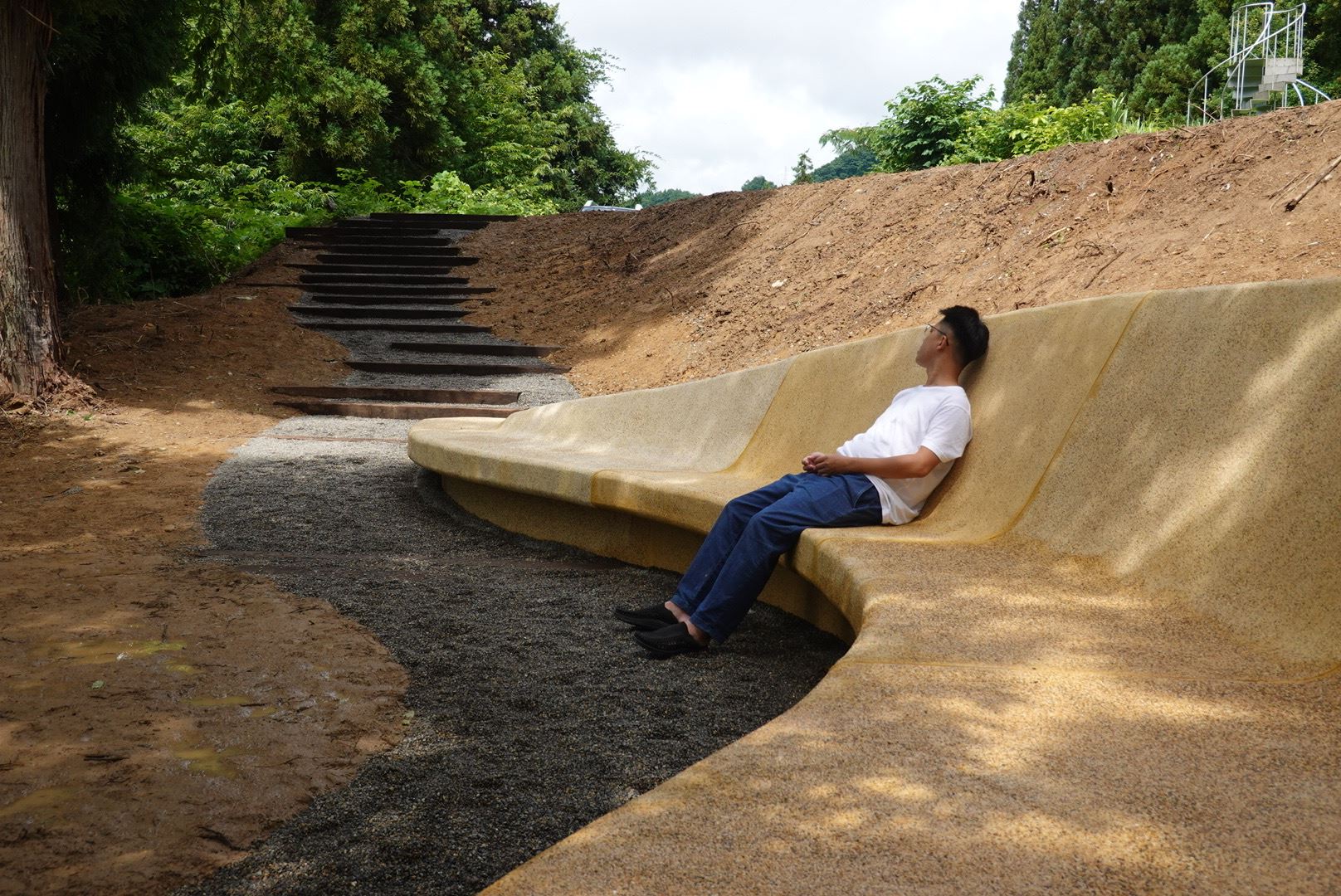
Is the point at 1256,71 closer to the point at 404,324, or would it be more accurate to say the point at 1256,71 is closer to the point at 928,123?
the point at 928,123

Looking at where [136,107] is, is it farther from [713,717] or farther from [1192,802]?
[1192,802]

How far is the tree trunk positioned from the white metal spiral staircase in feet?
47.4

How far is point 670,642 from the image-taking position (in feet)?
13.0

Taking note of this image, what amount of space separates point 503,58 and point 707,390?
23.8 metres

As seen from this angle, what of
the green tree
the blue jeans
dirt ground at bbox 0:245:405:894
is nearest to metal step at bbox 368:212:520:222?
the green tree

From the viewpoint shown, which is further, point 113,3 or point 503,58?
point 503,58

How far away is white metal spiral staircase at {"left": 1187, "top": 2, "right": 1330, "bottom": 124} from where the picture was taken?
53.8ft

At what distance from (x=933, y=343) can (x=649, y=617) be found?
1.56m

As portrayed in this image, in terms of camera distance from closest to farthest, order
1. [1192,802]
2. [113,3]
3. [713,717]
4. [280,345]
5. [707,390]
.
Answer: [1192,802] < [713,717] < [707,390] < [113,3] < [280,345]

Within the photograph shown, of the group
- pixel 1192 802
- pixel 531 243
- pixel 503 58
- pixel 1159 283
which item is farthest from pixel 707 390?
pixel 503 58

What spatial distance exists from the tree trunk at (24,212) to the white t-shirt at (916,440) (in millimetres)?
7030

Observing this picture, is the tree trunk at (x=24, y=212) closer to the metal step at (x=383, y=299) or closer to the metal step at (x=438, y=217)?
the metal step at (x=383, y=299)

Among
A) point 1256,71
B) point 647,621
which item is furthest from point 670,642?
point 1256,71

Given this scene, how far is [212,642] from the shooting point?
153 inches
